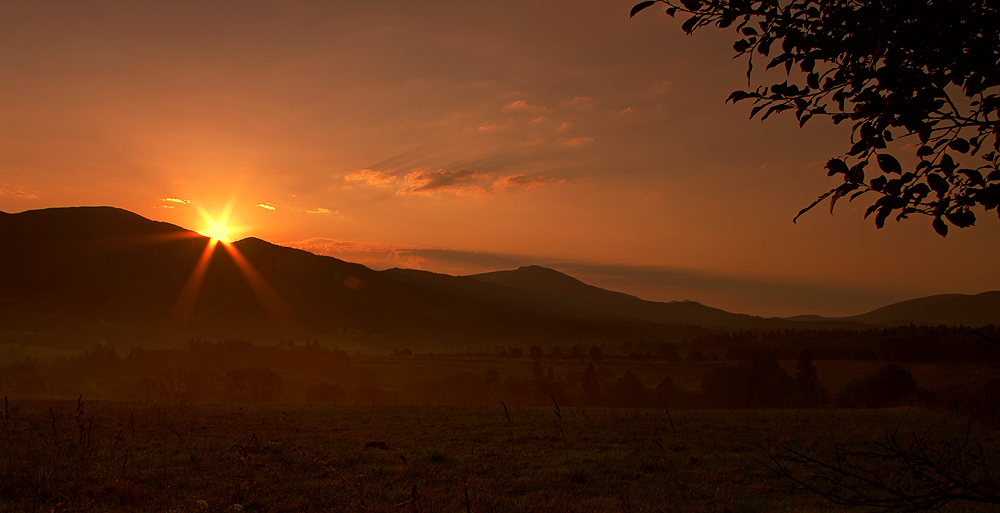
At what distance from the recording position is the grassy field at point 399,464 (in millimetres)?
7148

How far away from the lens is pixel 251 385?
2576 inches

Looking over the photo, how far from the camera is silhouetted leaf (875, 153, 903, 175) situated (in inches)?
129

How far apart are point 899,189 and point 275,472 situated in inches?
411

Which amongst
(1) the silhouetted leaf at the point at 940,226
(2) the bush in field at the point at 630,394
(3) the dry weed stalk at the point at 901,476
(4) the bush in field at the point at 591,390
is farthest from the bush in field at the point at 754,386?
(1) the silhouetted leaf at the point at 940,226

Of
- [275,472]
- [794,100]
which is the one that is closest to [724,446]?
[275,472]

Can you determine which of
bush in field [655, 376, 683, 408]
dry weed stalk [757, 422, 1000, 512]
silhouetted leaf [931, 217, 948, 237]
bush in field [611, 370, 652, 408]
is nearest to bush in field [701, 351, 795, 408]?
bush in field [655, 376, 683, 408]

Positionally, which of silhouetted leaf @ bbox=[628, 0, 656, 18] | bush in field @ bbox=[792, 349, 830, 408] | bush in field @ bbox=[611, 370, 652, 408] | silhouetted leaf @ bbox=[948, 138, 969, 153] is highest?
silhouetted leaf @ bbox=[628, 0, 656, 18]

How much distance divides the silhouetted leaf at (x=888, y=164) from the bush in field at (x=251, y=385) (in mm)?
72029

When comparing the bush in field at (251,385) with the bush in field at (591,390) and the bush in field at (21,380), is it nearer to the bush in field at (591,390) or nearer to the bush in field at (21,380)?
the bush in field at (21,380)

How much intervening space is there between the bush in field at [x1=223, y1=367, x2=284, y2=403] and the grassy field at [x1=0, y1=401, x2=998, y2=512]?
4919 centimetres

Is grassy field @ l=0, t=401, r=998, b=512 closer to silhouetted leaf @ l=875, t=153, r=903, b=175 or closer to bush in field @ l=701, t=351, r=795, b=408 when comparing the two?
silhouetted leaf @ l=875, t=153, r=903, b=175

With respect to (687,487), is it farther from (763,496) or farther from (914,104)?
(914,104)

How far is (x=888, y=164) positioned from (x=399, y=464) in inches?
400

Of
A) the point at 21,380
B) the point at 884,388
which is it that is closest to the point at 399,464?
the point at 884,388
